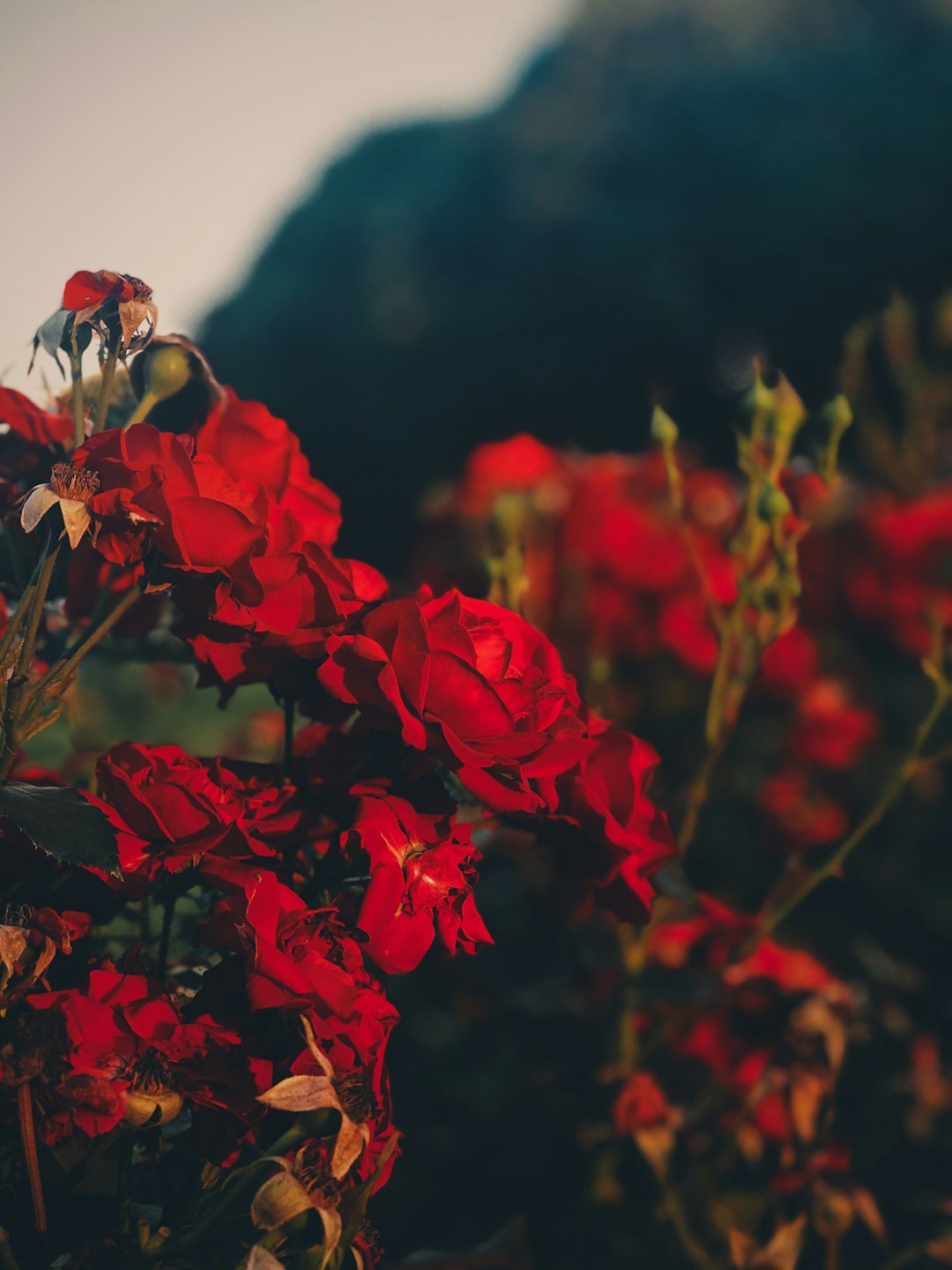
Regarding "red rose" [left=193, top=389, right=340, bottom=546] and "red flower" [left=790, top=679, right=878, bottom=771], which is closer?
"red rose" [left=193, top=389, right=340, bottom=546]

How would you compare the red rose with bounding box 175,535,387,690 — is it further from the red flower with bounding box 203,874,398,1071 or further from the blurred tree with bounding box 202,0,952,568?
the blurred tree with bounding box 202,0,952,568

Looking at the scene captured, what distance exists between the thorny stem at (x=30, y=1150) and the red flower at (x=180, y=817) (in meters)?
0.10

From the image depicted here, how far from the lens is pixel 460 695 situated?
0.49 meters

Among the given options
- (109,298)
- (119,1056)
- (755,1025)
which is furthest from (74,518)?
(755,1025)

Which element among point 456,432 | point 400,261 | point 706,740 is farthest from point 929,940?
point 400,261

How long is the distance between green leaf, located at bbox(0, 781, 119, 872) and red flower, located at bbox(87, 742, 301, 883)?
2 centimetres

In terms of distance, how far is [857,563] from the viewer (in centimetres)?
182

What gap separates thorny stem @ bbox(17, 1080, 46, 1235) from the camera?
448mm

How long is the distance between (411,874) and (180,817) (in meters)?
0.11

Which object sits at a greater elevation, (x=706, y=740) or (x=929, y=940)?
(x=706, y=740)

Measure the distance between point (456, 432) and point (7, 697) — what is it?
5646 millimetres

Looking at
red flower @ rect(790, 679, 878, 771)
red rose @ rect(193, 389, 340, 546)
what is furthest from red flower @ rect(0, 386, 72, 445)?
red flower @ rect(790, 679, 878, 771)

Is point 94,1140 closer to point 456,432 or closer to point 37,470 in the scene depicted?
point 37,470

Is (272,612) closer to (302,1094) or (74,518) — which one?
(74,518)
